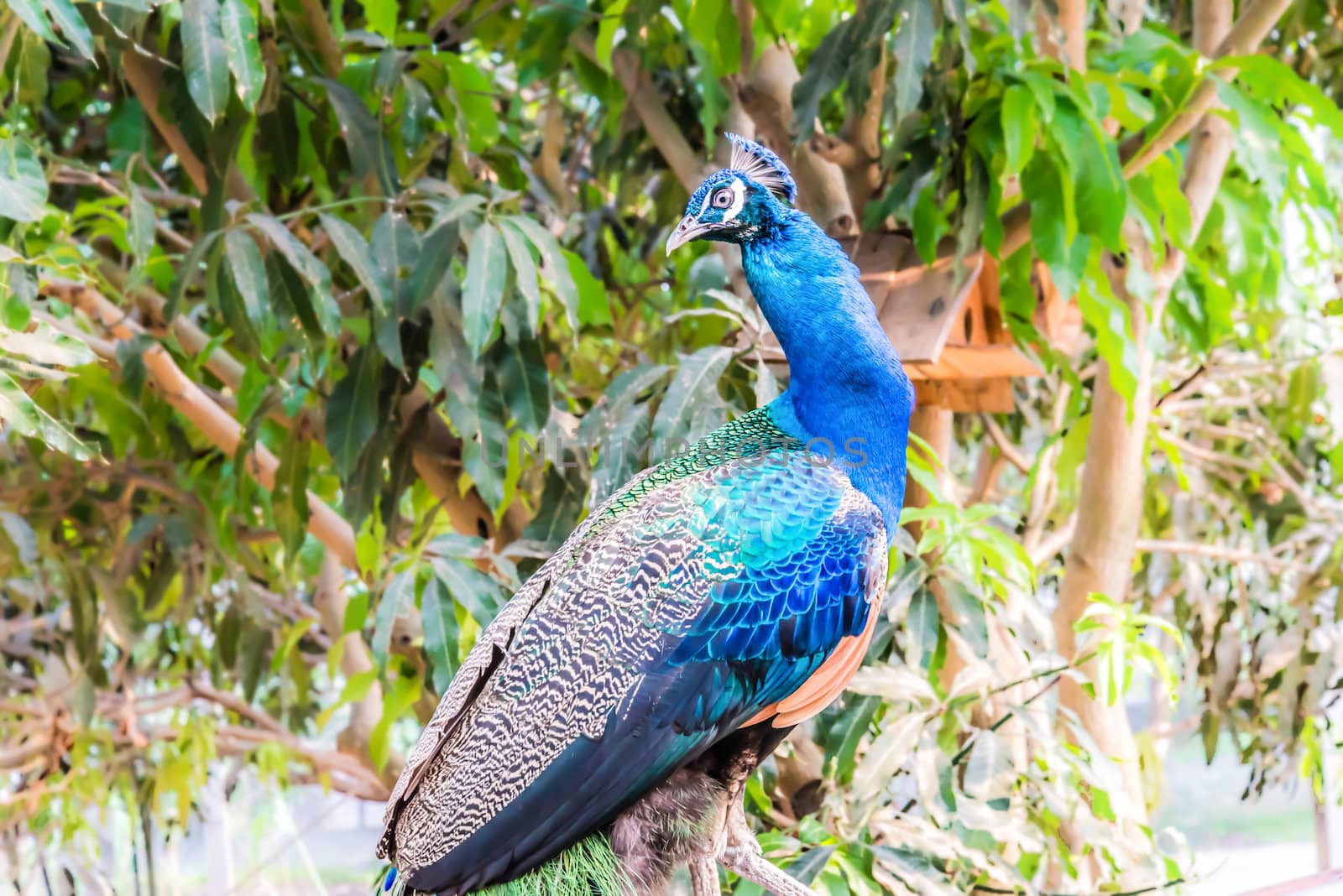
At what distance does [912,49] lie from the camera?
70.5 inches

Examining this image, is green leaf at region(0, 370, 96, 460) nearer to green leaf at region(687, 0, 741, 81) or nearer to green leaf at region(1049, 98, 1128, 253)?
green leaf at region(687, 0, 741, 81)

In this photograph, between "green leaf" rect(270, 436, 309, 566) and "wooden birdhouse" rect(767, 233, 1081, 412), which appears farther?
"green leaf" rect(270, 436, 309, 566)

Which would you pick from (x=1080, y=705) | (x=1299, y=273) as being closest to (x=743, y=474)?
(x=1080, y=705)

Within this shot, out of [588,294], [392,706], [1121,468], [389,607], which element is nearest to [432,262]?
[588,294]

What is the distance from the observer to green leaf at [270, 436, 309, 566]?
208 centimetres

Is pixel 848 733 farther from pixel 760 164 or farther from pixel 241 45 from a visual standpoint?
pixel 241 45

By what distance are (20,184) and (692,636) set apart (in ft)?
3.07

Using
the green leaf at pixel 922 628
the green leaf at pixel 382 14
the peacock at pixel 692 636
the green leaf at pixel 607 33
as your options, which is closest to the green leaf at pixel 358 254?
the green leaf at pixel 382 14

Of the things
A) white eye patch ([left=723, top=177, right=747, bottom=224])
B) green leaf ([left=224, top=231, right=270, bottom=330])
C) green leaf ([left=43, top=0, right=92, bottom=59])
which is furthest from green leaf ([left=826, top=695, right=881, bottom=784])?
green leaf ([left=43, top=0, right=92, bottom=59])

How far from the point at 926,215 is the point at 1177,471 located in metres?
0.89

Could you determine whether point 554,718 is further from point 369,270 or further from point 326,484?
point 326,484

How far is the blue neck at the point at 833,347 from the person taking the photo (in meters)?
1.21

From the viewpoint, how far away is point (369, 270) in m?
1.82

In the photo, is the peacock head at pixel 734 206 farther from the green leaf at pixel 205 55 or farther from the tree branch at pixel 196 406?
the tree branch at pixel 196 406
